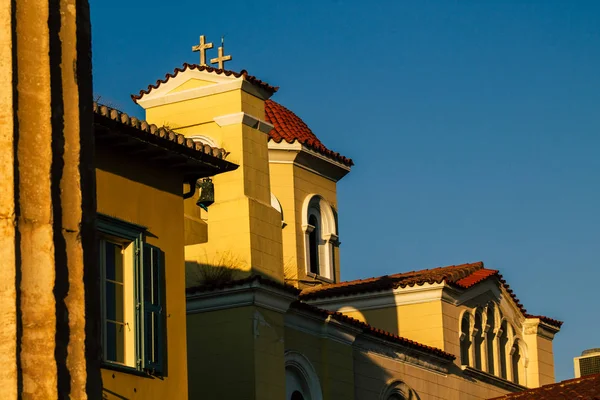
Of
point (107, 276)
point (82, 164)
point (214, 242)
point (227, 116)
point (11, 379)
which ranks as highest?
point (227, 116)

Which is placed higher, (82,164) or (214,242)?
(214,242)

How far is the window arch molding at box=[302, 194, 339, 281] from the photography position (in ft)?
104

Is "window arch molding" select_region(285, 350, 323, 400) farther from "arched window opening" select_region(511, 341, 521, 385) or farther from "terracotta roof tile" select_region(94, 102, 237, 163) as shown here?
"arched window opening" select_region(511, 341, 521, 385)

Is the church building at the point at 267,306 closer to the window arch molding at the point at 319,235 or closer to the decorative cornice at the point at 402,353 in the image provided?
the decorative cornice at the point at 402,353

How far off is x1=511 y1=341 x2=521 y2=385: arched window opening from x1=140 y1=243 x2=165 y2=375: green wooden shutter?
15.6 metres

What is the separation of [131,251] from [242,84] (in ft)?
24.9

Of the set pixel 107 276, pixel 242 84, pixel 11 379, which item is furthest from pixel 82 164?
pixel 242 84

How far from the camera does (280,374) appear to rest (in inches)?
862

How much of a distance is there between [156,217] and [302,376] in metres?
6.93

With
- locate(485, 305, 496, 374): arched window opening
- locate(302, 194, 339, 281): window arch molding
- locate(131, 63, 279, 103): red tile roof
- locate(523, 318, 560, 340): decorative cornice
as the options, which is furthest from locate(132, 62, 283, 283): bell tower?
locate(523, 318, 560, 340): decorative cornice

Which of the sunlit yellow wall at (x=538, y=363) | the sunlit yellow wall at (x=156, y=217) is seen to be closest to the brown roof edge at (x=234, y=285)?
the sunlit yellow wall at (x=156, y=217)

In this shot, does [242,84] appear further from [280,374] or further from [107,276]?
[107,276]

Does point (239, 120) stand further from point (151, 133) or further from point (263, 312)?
point (151, 133)

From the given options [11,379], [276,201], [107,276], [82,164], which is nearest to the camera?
[11,379]
